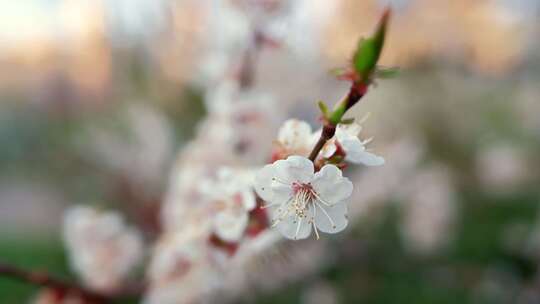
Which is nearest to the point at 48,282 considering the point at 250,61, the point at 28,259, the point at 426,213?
the point at 250,61

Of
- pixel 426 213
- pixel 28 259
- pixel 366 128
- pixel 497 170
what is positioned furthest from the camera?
pixel 497 170

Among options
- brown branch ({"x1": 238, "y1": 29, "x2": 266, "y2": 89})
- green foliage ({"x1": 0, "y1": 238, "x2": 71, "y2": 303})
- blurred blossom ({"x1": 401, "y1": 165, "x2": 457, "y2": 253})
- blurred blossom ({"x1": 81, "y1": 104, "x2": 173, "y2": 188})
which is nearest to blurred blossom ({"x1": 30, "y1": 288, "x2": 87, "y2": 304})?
brown branch ({"x1": 238, "y1": 29, "x2": 266, "y2": 89})

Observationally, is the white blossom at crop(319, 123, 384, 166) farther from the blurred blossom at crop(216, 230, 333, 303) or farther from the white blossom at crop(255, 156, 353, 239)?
the blurred blossom at crop(216, 230, 333, 303)

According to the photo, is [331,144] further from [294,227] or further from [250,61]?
[250,61]

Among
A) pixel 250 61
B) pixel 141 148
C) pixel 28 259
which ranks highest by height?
pixel 28 259

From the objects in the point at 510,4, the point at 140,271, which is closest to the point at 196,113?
the point at 140,271

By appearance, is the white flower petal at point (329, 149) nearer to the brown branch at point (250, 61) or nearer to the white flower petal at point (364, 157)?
the white flower petal at point (364, 157)

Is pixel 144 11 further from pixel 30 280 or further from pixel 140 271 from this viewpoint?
pixel 30 280

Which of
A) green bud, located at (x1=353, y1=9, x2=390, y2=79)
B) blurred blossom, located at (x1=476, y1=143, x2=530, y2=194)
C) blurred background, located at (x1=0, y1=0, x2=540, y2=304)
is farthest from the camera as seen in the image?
blurred blossom, located at (x1=476, y1=143, x2=530, y2=194)
